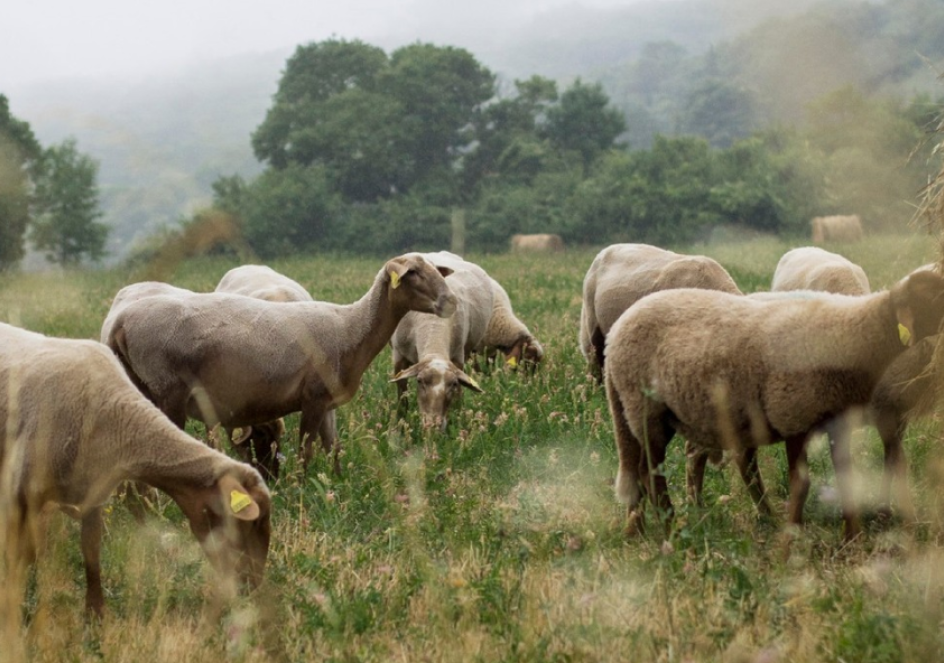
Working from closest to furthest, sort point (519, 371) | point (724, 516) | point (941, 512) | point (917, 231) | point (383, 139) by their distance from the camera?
point (941, 512)
point (917, 231)
point (724, 516)
point (519, 371)
point (383, 139)

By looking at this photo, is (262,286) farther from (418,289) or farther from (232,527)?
(232,527)

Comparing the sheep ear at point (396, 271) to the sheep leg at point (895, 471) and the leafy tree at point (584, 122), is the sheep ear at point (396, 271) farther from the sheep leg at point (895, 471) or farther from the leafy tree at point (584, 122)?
the leafy tree at point (584, 122)

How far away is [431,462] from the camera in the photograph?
7367mm

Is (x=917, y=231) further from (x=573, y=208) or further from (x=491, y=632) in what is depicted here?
(x=573, y=208)

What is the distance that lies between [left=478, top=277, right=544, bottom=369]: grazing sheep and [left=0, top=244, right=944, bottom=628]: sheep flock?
15.4 ft

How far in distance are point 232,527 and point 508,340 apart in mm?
8075

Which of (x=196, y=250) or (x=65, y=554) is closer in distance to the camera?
(x=196, y=250)

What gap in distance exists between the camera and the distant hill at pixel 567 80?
5.49 metres

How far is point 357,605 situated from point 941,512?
2.75 metres

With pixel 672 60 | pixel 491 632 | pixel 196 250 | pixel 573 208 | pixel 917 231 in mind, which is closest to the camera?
pixel 196 250

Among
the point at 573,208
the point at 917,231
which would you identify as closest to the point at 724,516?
the point at 917,231

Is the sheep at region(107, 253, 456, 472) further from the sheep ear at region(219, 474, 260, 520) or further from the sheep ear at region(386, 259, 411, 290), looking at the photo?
the sheep ear at region(219, 474, 260, 520)

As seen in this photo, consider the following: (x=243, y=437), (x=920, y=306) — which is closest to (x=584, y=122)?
(x=243, y=437)

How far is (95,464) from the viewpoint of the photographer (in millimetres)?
5270
